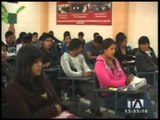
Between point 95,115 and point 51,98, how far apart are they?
1.99 m

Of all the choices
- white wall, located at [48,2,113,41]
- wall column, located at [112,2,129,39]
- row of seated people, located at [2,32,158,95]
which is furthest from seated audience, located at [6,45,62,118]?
white wall, located at [48,2,113,41]

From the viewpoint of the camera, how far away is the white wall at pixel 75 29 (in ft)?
32.7

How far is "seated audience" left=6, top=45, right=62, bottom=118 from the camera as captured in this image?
2.53 metres

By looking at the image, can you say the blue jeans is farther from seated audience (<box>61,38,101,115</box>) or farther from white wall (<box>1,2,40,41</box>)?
white wall (<box>1,2,40,41</box>)

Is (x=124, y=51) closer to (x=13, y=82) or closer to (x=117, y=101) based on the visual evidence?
(x=117, y=101)

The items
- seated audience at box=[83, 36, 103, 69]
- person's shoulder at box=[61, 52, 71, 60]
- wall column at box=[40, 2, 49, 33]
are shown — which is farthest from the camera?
wall column at box=[40, 2, 49, 33]

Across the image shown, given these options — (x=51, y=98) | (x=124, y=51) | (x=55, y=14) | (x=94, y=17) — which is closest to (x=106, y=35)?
(x=94, y=17)

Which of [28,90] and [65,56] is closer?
[28,90]

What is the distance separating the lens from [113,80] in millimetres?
3982

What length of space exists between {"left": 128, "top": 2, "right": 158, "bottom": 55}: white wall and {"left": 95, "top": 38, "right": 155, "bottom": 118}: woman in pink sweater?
490 centimetres

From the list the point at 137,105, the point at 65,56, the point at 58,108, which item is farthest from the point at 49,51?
the point at 58,108

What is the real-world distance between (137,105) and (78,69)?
60.4 inches

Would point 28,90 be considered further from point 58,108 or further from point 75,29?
point 75,29

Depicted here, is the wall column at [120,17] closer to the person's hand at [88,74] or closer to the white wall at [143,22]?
the white wall at [143,22]
